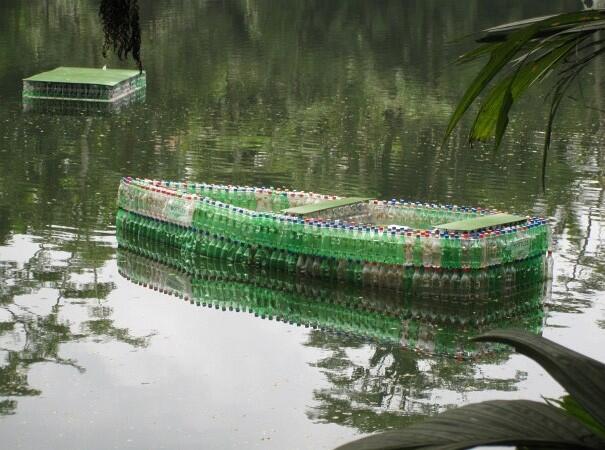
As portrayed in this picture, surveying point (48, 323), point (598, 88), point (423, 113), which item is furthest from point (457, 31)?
point (48, 323)

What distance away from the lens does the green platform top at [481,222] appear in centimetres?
1527

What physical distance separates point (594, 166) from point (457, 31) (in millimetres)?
29196

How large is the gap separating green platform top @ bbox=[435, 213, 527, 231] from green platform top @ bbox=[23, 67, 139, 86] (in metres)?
17.0

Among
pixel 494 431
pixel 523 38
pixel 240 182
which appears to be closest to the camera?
pixel 494 431

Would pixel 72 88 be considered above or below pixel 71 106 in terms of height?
above

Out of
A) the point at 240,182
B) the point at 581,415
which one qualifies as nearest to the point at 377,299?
the point at 240,182

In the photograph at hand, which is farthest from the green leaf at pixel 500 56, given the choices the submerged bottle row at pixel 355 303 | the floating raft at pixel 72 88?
the floating raft at pixel 72 88

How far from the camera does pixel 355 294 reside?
15.2 m

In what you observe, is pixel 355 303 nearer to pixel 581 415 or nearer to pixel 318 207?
pixel 318 207

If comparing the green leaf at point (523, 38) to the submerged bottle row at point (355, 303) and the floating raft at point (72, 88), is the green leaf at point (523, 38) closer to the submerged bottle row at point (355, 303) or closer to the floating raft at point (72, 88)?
the submerged bottle row at point (355, 303)

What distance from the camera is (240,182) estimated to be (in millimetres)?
22688

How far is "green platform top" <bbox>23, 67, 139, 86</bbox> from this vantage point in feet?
102

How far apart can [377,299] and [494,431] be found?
485 inches

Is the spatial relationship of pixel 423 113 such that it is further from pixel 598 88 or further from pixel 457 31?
pixel 457 31
